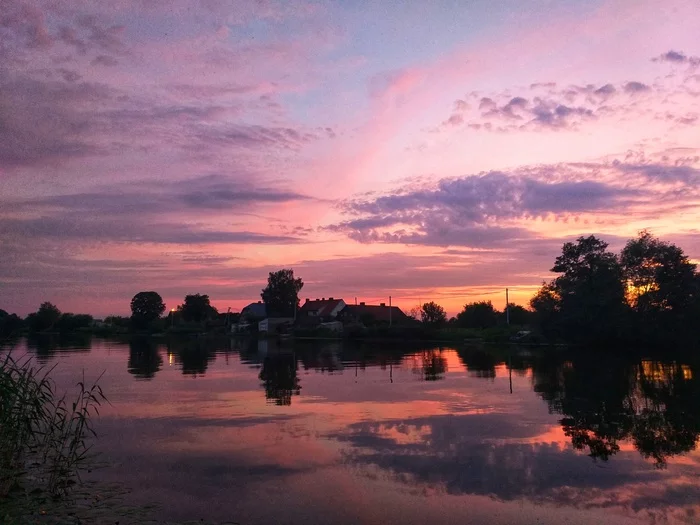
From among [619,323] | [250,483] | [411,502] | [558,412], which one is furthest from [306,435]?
[619,323]

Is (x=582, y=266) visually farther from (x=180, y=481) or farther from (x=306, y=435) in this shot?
(x=180, y=481)

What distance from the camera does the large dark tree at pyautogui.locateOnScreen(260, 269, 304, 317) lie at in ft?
450

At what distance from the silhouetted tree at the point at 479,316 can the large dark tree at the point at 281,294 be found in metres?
54.8

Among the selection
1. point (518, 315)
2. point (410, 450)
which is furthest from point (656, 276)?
point (410, 450)

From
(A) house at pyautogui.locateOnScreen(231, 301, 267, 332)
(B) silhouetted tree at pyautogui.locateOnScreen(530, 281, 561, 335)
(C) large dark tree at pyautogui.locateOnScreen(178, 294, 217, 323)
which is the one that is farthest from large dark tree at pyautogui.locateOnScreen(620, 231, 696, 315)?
(C) large dark tree at pyautogui.locateOnScreen(178, 294, 217, 323)

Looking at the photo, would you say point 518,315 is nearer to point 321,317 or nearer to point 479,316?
point 479,316

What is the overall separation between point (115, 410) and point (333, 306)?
98497mm

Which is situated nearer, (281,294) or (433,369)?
(433,369)

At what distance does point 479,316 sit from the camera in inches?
3445

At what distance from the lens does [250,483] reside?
1157 centimetres

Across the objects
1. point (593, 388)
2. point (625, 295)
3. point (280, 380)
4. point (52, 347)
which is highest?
point (625, 295)

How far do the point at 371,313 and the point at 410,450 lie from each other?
3762 inches

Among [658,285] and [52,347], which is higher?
[658,285]

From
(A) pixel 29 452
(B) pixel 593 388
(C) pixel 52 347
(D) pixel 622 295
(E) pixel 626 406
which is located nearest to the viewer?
(A) pixel 29 452
